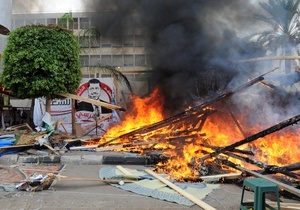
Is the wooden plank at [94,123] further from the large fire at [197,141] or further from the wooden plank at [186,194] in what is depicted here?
the wooden plank at [186,194]

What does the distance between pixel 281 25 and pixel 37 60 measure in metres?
13.3

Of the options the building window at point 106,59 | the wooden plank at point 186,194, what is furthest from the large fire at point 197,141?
the building window at point 106,59

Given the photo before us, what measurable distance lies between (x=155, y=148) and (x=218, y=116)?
2.25 m

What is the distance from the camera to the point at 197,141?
7.84 m

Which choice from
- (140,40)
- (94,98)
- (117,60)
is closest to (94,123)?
(94,98)

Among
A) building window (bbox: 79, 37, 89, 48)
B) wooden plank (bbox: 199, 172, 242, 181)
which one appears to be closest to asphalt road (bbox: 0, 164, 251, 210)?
wooden plank (bbox: 199, 172, 242, 181)

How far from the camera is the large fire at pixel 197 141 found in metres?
6.69

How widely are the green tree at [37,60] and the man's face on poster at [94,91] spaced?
143 inches

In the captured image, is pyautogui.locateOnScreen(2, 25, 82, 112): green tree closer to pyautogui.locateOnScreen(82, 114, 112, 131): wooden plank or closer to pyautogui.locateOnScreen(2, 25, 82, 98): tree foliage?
pyautogui.locateOnScreen(2, 25, 82, 98): tree foliage

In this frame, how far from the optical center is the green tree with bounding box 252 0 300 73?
15244mm

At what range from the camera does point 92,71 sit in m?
15.3

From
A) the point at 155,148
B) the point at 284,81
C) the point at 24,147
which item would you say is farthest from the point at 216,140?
the point at 24,147

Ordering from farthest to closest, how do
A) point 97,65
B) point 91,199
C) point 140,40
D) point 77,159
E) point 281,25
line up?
point 281,25, point 97,65, point 140,40, point 77,159, point 91,199

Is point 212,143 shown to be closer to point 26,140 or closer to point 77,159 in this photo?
point 77,159
